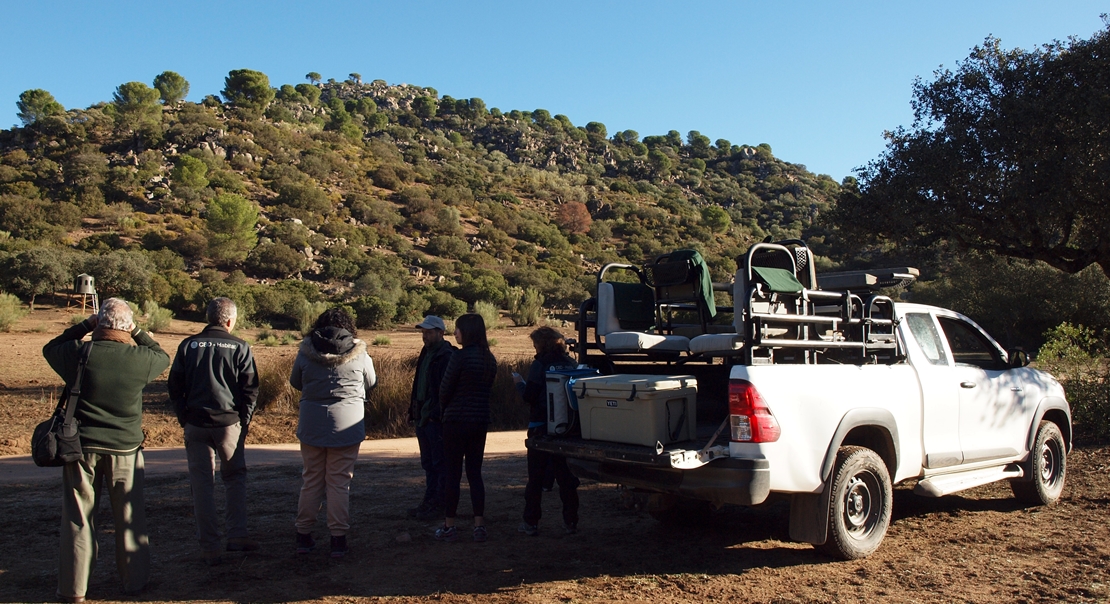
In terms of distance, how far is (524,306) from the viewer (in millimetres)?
37531

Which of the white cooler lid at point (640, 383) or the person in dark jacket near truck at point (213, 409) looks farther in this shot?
the person in dark jacket near truck at point (213, 409)

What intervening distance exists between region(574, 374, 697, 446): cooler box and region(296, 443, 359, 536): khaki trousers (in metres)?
1.69

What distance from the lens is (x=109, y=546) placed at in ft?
19.6

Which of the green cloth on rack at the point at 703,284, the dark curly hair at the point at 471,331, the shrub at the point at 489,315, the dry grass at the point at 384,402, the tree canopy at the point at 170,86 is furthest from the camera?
the tree canopy at the point at 170,86

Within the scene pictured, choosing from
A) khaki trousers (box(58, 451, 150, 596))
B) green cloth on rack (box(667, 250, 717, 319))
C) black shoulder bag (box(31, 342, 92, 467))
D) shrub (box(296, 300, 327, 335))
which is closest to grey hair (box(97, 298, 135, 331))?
black shoulder bag (box(31, 342, 92, 467))

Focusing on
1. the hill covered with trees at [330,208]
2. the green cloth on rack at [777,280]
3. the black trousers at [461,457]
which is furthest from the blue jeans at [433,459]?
the hill covered with trees at [330,208]

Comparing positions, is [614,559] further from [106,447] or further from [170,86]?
[170,86]

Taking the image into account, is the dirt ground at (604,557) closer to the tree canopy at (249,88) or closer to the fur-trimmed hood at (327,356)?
the fur-trimmed hood at (327,356)

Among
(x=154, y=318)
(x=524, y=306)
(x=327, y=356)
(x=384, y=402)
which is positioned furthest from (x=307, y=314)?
(x=327, y=356)

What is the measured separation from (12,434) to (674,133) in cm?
11069

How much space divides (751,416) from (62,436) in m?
3.98

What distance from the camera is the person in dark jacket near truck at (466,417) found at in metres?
6.10

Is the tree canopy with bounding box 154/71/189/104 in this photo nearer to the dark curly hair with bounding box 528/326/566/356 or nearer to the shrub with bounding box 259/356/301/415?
the shrub with bounding box 259/356/301/415

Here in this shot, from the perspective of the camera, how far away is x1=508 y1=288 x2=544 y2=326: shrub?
36.6 m
